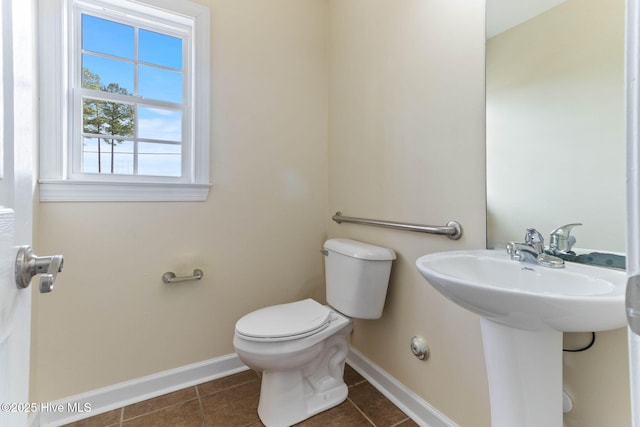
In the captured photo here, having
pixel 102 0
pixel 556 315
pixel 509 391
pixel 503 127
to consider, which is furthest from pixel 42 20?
pixel 509 391

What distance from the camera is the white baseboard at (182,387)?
1311 mm

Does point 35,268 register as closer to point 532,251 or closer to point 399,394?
point 532,251

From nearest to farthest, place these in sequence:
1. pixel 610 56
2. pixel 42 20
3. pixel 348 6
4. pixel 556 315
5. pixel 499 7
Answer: pixel 556 315
pixel 610 56
pixel 499 7
pixel 42 20
pixel 348 6

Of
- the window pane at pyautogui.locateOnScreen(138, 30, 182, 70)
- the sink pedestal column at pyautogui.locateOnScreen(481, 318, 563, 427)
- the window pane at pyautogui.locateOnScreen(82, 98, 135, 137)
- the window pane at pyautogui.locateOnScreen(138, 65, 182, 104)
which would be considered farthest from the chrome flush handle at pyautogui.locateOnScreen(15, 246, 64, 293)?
the window pane at pyautogui.locateOnScreen(138, 30, 182, 70)

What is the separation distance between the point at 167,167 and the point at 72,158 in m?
0.41

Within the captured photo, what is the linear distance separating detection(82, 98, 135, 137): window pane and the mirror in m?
1.72

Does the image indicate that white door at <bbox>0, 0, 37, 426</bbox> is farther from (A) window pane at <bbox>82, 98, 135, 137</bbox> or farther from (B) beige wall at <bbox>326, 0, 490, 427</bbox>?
(B) beige wall at <bbox>326, 0, 490, 427</bbox>

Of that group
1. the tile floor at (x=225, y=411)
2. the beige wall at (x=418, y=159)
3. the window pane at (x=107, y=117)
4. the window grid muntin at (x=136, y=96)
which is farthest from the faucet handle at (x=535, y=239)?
the window pane at (x=107, y=117)

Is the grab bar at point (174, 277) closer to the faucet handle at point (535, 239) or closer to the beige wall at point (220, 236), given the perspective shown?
the beige wall at point (220, 236)

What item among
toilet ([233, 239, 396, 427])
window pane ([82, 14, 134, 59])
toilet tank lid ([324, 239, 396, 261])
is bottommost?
toilet ([233, 239, 396, 427])

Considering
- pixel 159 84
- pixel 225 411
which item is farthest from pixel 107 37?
pixel 225 411

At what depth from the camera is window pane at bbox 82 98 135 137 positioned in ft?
4.78

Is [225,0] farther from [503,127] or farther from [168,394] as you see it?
[168,394]

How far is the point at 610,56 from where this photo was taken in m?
0.81
